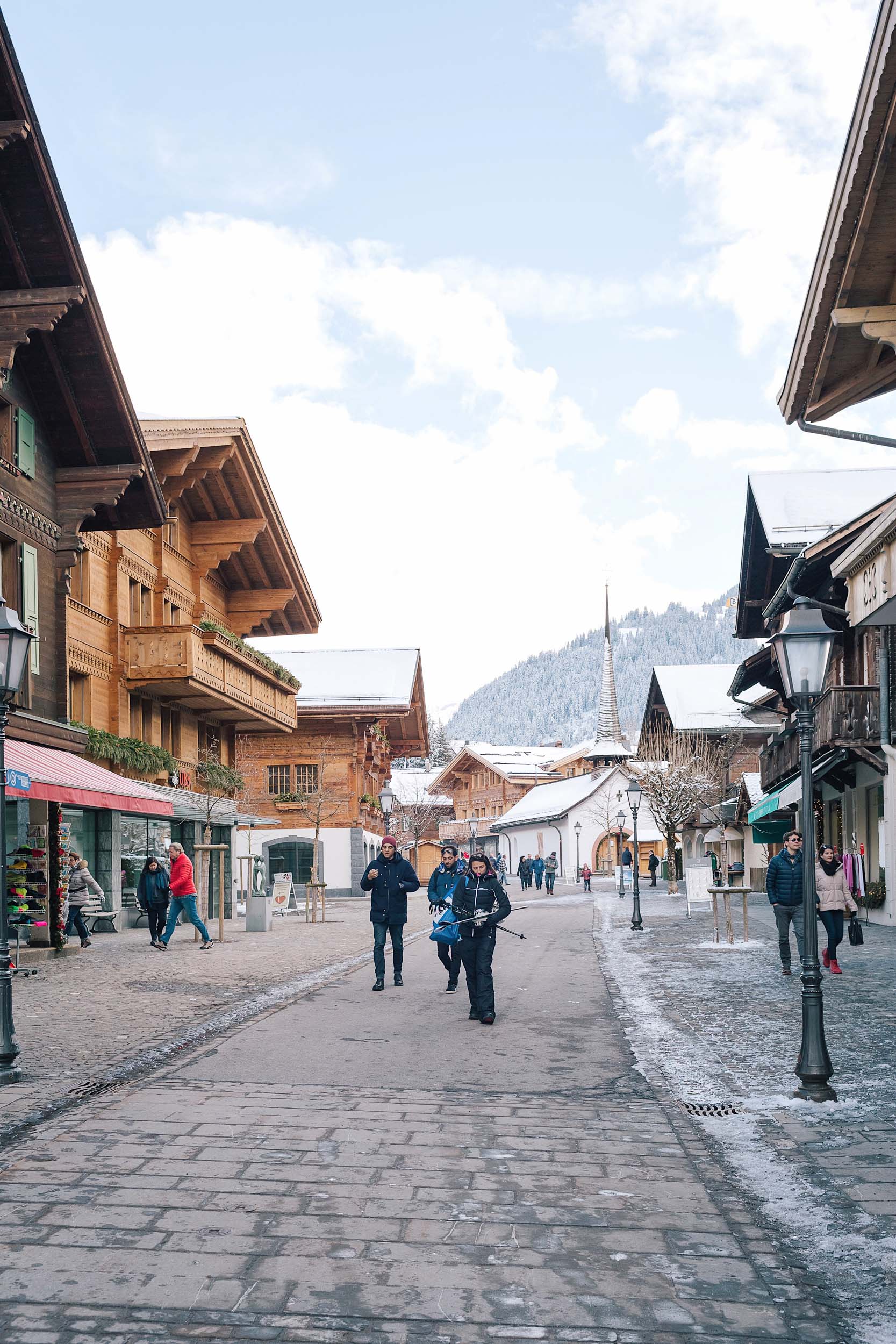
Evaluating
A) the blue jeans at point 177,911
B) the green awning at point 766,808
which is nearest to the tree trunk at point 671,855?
the green awning at point 766,808

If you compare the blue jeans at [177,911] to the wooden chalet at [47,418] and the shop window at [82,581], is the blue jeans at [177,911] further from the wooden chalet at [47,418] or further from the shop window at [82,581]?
the shop window at [82,581]

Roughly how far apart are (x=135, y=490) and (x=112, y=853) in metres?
7.66

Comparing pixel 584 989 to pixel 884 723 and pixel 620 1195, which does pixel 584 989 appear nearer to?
pixel 620 1195

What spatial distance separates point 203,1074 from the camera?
888 centimetres

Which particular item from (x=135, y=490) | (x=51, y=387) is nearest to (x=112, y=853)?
(x=135, y=490)

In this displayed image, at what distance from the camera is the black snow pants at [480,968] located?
11695mm

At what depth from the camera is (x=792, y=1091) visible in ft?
27.0

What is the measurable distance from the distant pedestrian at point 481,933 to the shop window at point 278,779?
38005 millimetres

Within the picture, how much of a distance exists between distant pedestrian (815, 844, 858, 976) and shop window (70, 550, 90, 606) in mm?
16264

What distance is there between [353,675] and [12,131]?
36526 mm

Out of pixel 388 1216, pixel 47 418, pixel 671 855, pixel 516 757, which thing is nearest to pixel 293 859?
pixel 671 855

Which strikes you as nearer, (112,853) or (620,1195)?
(620,1195)

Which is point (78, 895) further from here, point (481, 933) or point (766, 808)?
point (766, 808)

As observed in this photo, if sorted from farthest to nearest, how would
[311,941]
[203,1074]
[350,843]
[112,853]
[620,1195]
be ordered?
1. [350,843]
2. [112,853]
3. [311,941]
4. [203,1074]
5. [620,1195]
